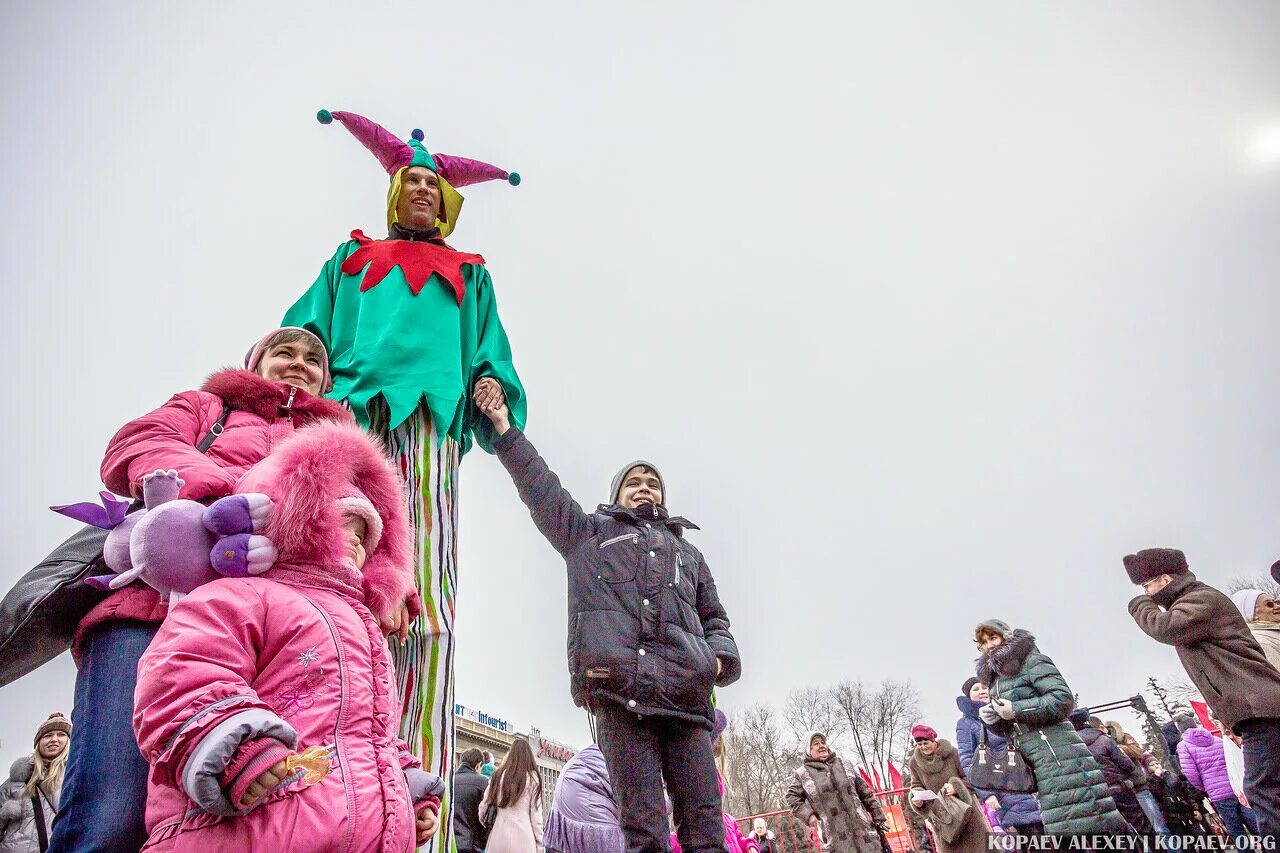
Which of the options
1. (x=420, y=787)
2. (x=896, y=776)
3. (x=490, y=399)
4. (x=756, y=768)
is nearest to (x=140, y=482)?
(x=420, y=787)

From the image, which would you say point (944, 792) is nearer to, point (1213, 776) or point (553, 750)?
point (1213, 776)

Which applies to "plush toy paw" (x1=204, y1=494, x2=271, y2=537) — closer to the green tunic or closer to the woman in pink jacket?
the woman in pink jacket

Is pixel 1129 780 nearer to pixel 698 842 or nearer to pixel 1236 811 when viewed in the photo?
pixel 1236 811

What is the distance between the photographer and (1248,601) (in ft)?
14.9

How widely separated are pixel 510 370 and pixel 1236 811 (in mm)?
7155

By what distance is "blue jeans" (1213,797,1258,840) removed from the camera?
19.9ft

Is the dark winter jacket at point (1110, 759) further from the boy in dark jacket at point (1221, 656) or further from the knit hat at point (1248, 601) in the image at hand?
the boy in dark jacket at point (1221, 656)

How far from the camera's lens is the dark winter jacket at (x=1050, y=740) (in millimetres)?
4203

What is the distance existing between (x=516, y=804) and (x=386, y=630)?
296cm

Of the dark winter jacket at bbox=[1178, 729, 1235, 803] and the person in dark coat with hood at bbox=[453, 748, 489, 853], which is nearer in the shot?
the person in dark coat with hood at bbox=[453, 748, 489, 853]

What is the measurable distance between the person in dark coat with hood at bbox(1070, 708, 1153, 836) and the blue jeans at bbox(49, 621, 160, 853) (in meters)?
6.18

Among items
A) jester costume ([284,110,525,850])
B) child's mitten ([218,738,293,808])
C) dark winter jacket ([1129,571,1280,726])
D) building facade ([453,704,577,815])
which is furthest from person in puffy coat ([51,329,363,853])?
building facade ([453,704,577,815])

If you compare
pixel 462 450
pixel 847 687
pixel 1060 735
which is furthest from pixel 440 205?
pixel 847 687

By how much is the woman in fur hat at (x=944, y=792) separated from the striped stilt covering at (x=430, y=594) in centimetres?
524
